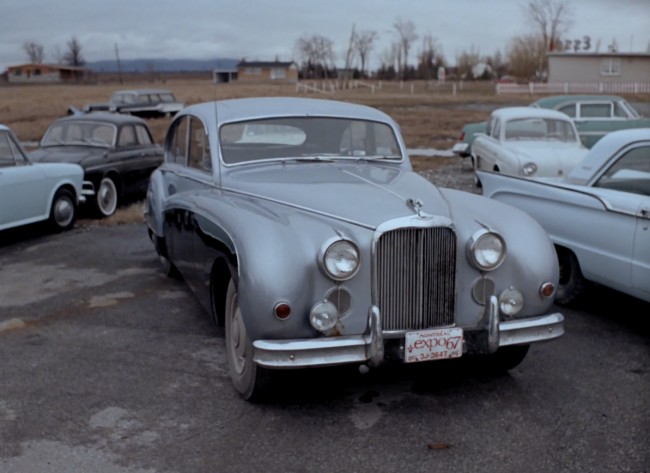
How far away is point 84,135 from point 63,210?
207 centimetres

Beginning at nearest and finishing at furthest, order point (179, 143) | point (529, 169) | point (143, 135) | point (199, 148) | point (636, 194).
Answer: point (636, 194)
point (199, 148)
point (179, 143)
point (529, 169)
point (143, 135)

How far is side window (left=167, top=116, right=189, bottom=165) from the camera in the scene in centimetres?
680

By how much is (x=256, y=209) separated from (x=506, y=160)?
7.26 meters

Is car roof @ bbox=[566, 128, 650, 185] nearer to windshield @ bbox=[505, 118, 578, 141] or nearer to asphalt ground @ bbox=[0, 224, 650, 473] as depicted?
asphalt ground @ bbox=[0, 224, 650, 473]

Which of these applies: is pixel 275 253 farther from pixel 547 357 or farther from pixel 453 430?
pixel 547 357

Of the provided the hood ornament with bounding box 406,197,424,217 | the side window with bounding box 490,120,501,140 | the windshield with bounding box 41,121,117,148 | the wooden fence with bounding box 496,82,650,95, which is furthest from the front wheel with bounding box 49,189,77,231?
the wooden fence with bounding box 496,82,650,95

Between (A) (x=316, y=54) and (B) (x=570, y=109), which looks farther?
(A) (x=316, y=54)

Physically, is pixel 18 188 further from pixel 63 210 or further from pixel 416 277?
pixel 416 277

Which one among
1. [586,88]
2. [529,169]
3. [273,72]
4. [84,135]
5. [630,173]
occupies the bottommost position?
[586,88]

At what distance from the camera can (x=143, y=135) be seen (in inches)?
496

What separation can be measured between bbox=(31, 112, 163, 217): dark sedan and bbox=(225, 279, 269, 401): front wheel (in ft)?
22.5

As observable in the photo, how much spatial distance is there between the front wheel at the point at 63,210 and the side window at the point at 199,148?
4.07 m

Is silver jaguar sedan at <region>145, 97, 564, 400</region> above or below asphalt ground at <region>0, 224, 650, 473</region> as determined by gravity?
above

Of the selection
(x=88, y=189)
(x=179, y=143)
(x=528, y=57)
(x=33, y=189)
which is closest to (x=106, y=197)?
(x=88, y=189)
